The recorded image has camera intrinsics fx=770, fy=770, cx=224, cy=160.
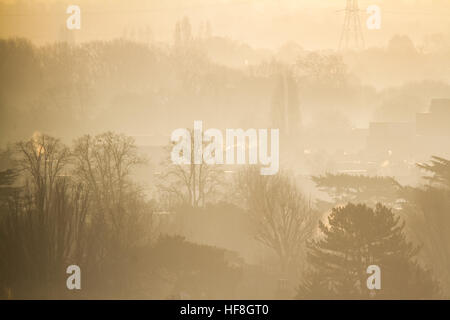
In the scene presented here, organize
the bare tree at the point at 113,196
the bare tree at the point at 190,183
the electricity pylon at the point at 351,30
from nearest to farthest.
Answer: the bare tree at the point at 113,196 < the bare tree at the point at 190,183 < the electricity pylon at the point at 351,30

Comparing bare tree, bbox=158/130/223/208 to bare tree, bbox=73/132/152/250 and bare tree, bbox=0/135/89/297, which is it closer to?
bare tree, bbox=73/132/152/250

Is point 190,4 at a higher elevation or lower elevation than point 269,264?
higher

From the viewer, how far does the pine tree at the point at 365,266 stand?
48.4 feet

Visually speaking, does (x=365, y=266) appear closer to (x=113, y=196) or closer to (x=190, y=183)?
(x=113, y=196)

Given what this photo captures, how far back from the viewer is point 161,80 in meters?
53.0

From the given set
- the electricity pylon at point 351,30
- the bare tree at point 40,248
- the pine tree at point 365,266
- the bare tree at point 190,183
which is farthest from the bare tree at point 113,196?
the electricity pylon at point 351,30

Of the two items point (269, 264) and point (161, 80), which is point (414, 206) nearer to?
point (269, 264)

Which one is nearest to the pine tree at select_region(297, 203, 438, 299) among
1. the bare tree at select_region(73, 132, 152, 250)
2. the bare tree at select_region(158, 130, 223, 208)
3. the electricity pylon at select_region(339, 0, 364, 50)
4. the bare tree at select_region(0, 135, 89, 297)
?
the bare tree at select_region(73, 132, 152, 250)

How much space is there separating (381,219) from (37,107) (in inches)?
1148

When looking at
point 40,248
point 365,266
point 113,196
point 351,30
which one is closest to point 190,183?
point 113,196

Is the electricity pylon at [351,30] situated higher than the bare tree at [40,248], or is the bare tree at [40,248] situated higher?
the electricity pylon at [351,30]

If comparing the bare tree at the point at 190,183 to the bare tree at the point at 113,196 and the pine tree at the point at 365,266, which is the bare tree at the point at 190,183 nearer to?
the bare tree at the point at 113,196
